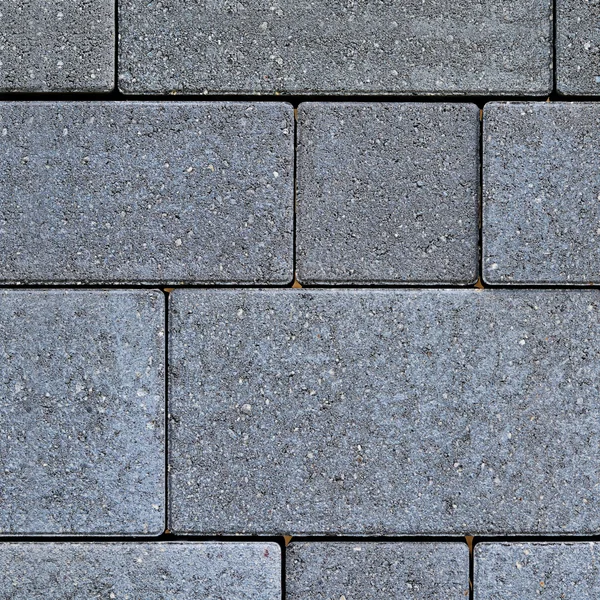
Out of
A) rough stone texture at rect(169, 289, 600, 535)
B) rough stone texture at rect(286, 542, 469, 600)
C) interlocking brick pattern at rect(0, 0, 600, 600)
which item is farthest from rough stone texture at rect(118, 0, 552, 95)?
rough stone texture at rect(286, 542, 469, 600)

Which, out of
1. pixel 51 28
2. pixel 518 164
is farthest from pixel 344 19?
pixel 51 28

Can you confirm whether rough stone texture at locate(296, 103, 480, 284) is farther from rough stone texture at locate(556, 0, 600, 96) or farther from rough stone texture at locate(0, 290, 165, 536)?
rough stone texture at locate(0, 290, 165, 536)

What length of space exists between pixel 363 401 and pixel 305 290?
0.24m

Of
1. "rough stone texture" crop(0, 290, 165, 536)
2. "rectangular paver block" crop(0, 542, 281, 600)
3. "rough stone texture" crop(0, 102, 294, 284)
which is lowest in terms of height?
"rectangular paver block" crop(0, 542, 281, 600)

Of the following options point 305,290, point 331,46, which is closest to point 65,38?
point 331,46

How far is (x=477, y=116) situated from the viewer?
1.16 m

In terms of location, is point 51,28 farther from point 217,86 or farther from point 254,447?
point 254,447

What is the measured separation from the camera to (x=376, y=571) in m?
1.16

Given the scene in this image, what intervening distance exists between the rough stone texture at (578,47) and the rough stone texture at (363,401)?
17.3 inches

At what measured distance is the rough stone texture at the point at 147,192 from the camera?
3.79ft

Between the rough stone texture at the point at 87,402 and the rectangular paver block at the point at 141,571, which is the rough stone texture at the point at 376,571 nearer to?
the rectangular paver block at the point at 141,571

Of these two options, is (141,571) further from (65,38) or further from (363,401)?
(65,38)

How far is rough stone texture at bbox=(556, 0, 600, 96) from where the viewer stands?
1.16 m

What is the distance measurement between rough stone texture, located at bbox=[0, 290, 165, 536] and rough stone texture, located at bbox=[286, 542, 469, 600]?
0.30 m
